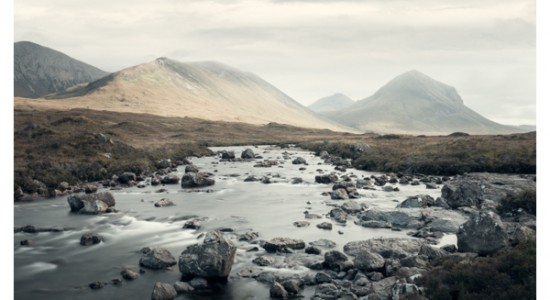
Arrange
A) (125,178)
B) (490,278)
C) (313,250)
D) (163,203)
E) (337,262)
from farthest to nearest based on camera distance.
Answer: (125,178)
(163,203)
(313,250)
(337,262)
(490,278)

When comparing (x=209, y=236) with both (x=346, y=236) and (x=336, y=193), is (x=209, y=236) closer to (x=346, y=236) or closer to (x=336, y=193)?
(x=346, y=236)

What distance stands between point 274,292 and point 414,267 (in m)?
6.83

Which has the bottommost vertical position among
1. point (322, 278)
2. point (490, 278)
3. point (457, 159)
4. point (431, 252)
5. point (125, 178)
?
point (322, 278)

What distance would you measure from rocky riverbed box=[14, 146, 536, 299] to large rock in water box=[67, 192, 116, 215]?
88 millimetres

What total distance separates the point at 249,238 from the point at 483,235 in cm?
1445

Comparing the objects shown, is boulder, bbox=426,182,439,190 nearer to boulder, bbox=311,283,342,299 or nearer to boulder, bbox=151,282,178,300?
boulder, bbox=311,283,342,299

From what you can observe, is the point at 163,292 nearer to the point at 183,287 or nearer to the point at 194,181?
the point at 183,287

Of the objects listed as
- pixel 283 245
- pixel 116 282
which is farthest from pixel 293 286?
pixel 116 282

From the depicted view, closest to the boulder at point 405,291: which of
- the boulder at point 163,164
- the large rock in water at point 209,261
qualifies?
the large rock in water at point 209,261

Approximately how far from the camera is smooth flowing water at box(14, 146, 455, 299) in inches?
813

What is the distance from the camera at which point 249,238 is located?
1122 inches

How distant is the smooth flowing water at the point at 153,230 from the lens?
20656mm

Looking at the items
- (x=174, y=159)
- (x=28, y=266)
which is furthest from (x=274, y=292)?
(x=174, y=159)

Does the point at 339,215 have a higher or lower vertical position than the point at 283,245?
higher
